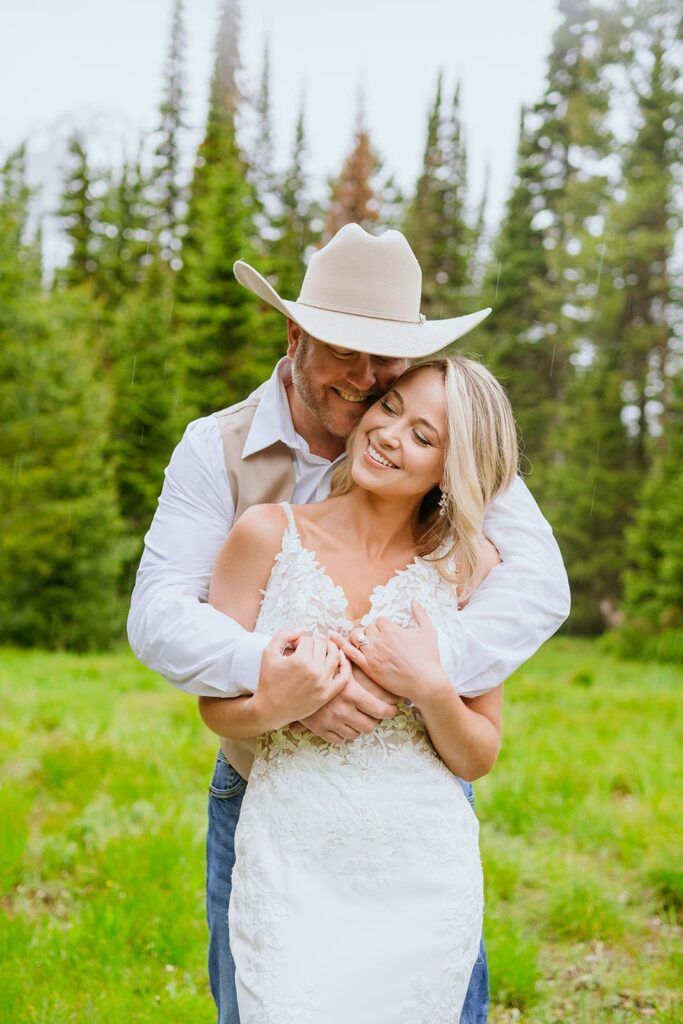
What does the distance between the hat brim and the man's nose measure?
75mm

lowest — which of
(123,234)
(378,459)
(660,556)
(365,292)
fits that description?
(660,556)

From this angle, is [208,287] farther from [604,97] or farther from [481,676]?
[481,676]

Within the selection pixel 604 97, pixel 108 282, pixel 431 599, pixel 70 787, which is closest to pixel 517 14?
pixel 604 97

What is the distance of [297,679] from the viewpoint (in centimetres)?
216

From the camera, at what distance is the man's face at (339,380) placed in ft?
8.79

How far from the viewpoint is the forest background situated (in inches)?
166

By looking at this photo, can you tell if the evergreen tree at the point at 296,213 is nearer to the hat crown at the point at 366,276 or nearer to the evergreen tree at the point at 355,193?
the evergreen tree at the point at 355,193

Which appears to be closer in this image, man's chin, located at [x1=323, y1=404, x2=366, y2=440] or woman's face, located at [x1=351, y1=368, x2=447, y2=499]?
woman's face, located at [x1=351, y1=368, x2=447, y2=499]

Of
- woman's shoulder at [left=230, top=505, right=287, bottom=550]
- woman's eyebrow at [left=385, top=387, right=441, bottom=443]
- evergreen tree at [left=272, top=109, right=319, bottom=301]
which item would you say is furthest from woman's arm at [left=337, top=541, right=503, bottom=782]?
evergreen tree at [left=272, top=109, right=319, bottom=301]

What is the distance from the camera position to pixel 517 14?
26.7 meters

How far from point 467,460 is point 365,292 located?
63cm

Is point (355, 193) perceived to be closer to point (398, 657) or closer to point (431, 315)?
point (431, 315)

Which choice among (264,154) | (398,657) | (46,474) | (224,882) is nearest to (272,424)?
(398,657)

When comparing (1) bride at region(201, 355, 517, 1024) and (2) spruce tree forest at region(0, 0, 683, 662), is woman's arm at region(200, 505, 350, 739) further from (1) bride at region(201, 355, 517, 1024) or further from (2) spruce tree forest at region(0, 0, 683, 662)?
(2) spruce tree forest at region(0, 0, 683, 662)
